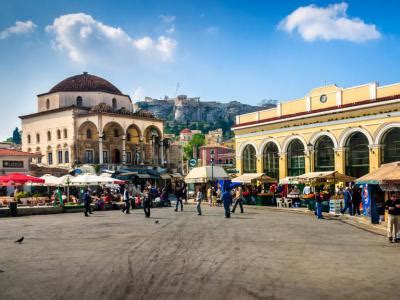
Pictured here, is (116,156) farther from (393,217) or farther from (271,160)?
(393,217)

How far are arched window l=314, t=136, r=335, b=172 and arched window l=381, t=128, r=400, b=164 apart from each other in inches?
163

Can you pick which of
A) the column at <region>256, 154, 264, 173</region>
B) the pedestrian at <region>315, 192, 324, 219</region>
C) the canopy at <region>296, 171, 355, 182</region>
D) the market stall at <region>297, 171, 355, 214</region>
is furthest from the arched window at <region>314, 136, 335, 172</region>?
the pedestrian at <region>315, 192, 324, 219</region>

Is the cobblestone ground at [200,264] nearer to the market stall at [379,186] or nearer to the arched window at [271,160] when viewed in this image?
the market stall at [379,186]

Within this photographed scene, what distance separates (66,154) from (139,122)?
9798 mm

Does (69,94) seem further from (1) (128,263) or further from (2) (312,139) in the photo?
(1) (128,263)

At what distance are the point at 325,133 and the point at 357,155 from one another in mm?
2834

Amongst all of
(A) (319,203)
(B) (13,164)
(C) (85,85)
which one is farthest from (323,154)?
(C) (85,85)

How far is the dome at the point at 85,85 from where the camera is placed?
2164 inches

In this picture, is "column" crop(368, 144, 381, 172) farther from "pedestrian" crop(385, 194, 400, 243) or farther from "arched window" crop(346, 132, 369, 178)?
"pedestrian" crop(385, 194, 400, 243)

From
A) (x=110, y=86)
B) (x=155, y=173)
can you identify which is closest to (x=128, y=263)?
(x=155, y=173)

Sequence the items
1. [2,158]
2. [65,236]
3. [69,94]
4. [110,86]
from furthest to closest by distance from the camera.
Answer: [110,86] → [69,94] → [2,158] → [65,236]

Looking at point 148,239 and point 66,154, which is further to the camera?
point 66,154

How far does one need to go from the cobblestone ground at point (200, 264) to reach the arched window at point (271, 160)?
65.0 feet

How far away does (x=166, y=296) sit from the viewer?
278 inches
